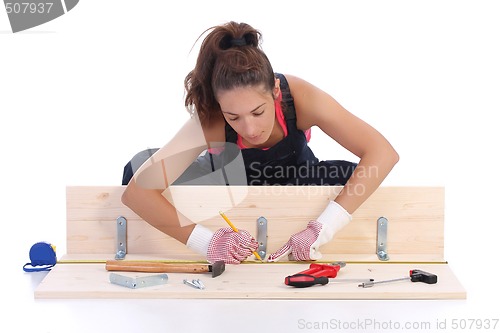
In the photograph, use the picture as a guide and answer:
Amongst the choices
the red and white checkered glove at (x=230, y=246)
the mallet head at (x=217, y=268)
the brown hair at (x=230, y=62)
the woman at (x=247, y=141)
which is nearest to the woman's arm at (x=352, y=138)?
the woman at (x=247, y=141)

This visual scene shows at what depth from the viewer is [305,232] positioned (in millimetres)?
2967

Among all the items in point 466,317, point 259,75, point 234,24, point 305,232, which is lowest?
point 466,317

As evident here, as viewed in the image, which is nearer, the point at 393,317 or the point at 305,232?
the point at 393,317

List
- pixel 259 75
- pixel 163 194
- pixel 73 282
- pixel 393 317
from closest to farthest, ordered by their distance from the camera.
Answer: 1. pixel 393 317
2. pixel 73 282
3. pixel 259 75
4. pixel 163 194

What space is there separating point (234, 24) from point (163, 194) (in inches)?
27.5

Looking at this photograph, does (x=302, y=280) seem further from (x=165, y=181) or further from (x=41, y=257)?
(x=41, y=257)

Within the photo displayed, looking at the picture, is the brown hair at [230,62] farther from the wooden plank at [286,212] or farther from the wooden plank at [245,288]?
the wooden plank at [245,288]

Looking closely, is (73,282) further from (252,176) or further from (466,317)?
(466,317)

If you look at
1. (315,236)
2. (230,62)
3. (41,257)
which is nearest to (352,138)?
(315,236)

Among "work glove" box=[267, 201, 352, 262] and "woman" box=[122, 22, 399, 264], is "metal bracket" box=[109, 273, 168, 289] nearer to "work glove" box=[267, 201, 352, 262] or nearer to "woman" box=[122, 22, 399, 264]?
"woman" box=[122, 22, 399, 264]

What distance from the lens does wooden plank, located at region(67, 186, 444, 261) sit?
3070 mm

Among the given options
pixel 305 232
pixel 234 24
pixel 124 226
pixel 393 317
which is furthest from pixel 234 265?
pixel 234 24

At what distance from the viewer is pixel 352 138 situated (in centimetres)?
305

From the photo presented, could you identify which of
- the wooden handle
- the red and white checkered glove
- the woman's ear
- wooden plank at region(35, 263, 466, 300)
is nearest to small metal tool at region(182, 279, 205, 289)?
wooden plank at region(35, 263, 466, 300)
